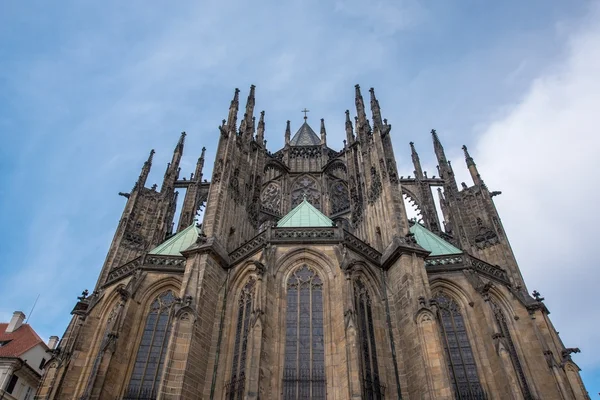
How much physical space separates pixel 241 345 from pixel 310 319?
2745mm

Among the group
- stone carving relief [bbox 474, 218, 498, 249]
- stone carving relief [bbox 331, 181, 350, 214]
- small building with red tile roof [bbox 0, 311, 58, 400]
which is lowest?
small building with red tile roof [bbox 0, 311, 58, 400]

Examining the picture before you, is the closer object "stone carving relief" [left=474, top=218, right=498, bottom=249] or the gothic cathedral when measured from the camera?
the gothic cathedral

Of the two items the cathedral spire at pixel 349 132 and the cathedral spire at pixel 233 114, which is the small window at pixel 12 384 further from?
the cathedral spire at pixel 349 132

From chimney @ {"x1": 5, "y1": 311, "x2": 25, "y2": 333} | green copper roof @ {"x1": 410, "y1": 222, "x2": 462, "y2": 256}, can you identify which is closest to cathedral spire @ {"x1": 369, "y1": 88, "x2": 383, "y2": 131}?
green copper roof @ {"x1": 410, "y1": 222, "x2": 462, "y2": 256}

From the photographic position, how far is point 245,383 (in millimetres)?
14312

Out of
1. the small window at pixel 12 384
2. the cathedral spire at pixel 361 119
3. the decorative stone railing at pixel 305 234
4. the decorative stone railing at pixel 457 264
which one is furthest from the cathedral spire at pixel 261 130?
the small window at pixel 12 384

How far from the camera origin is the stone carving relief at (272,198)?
1234 inches

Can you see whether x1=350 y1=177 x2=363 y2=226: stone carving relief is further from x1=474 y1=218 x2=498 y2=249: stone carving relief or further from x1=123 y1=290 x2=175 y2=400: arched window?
x1=123 y1=290 x2=175 y2=400: arched window

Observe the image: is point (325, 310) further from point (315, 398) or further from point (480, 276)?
point (480, 276)

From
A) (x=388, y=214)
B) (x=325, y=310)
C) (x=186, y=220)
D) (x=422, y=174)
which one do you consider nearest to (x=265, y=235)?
(x=325, y=310)

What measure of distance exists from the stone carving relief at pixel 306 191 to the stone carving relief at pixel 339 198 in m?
1.08

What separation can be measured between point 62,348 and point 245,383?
9.51m

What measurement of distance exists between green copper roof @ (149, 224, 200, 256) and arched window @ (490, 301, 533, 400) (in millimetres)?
14395

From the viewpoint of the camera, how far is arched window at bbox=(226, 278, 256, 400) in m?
15.5
